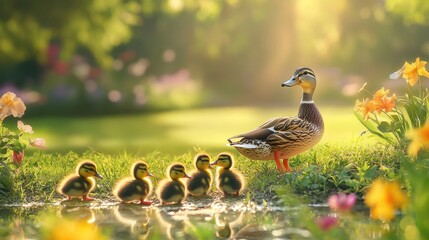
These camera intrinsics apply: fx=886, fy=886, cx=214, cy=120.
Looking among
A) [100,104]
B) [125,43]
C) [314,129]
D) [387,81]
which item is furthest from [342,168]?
[125,43]

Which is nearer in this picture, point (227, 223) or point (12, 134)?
point (227, 223)

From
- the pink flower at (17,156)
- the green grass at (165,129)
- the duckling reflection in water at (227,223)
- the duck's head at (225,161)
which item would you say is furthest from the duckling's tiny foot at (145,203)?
the green grass at (165,129)

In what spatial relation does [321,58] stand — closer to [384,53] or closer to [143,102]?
[384,53]

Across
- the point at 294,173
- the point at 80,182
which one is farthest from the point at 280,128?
the point at 80,182

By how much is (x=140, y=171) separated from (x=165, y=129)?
8149 millimetres

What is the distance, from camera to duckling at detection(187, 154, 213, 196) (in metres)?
7.95

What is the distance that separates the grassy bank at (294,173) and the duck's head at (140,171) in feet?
1.57

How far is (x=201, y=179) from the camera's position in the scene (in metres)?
7.98

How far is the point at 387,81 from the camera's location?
22438 mm

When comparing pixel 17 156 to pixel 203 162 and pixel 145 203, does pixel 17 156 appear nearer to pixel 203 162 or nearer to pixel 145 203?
pixel 145 203

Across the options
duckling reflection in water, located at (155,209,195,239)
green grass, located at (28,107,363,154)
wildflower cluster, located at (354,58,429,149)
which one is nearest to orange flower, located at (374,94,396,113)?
wildflower cluster, located at (354,58,429,149)

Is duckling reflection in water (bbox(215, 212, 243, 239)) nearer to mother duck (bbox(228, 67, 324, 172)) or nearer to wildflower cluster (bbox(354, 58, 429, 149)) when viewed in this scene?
mother duck (bbox(228, 67, 324, 172))

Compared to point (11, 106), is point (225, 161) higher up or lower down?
lower down

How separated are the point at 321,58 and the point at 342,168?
17620mm
